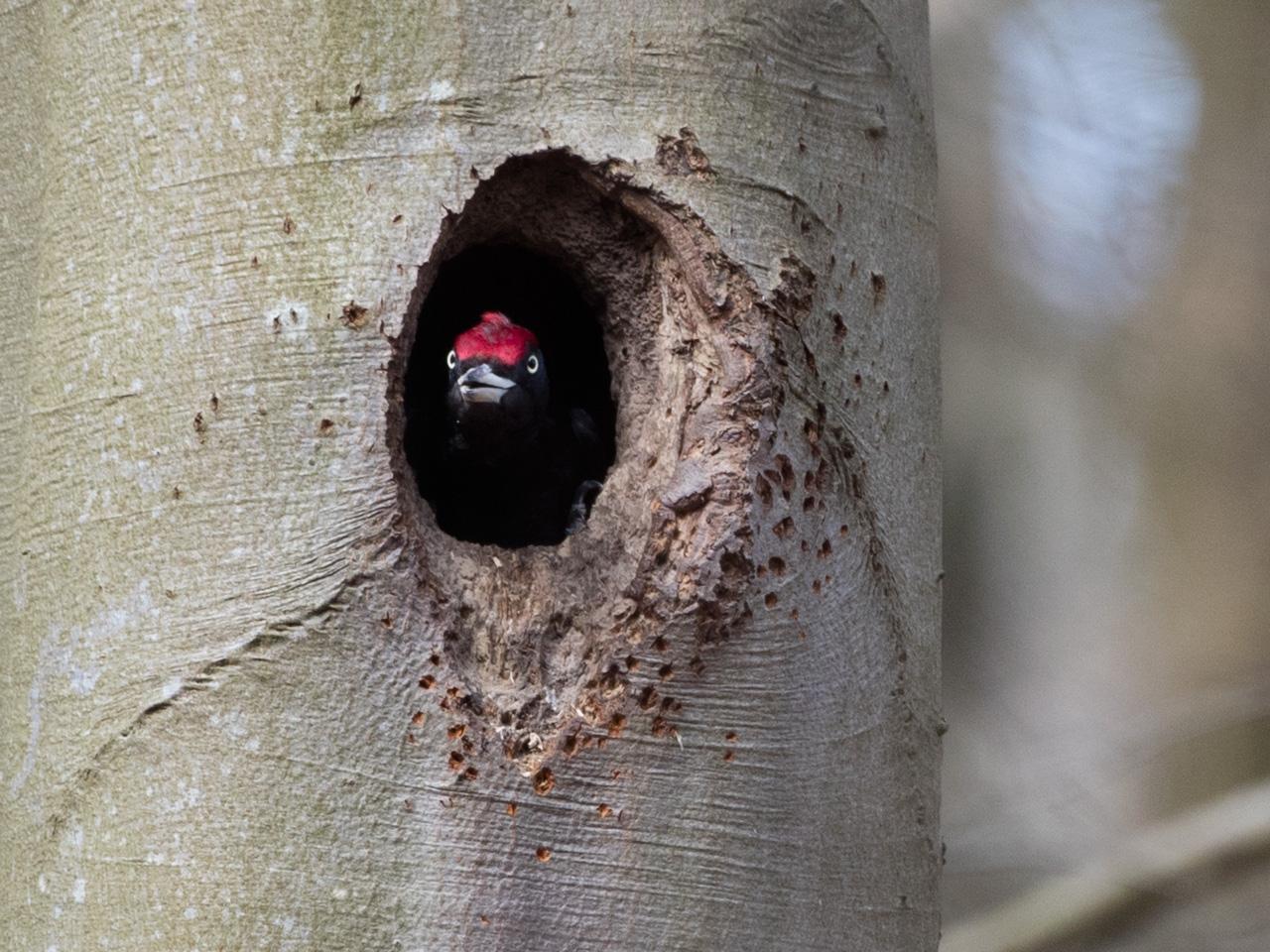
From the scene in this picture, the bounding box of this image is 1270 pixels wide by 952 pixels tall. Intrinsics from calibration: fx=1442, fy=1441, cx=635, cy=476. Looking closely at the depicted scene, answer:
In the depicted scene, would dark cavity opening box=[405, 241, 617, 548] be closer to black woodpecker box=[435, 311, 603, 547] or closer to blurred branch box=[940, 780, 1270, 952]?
black woodpecker box=[435, 311, 603, 547]

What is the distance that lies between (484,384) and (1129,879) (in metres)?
2.65

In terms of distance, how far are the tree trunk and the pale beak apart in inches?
37.7

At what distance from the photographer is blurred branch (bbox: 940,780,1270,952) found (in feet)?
13.5

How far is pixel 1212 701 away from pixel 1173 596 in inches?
58.1

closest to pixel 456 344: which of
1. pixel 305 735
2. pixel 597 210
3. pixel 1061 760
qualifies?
pixel 597 210

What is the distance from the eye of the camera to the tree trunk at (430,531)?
5.19ft

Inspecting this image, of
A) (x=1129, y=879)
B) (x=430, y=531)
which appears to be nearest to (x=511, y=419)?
(x=430, y=531)

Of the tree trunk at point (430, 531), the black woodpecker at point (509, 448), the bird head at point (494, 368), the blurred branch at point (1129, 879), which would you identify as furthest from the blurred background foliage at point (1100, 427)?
the tree trunk at point (430, 531)

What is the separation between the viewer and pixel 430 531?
1.83m

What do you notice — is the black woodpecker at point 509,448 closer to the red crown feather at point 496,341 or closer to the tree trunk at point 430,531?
the red crown feather at point 496,341

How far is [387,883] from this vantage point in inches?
61.0

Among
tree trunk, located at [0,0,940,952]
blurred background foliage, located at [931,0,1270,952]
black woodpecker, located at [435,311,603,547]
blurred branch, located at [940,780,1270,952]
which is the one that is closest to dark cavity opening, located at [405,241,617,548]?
black woodpecker, located at [435,311,603,547]

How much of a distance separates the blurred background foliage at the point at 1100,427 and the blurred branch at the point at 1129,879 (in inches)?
9.9

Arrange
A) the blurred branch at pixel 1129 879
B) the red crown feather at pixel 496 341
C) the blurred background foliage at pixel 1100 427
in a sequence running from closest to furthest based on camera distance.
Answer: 1. the red crown feather at pixel 496 341
2. the blurred branch at pixel 1129 879
3. the blurred background foliage at pixel 1100 427
